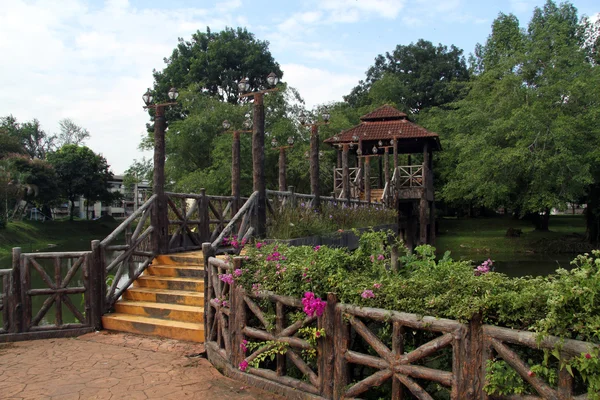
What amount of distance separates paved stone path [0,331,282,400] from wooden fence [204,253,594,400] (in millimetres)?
273

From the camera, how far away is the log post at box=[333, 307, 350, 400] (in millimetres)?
4008

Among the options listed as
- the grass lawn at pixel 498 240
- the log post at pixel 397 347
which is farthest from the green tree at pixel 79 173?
the log post at pixel 397 347

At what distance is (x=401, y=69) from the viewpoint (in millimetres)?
41312

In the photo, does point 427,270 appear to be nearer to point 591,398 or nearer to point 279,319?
point 279,319

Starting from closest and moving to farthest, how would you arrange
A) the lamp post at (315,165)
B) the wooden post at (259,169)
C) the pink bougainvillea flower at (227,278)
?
the pink bougainvillea flower at (227,278), the wooden post at (259,169), the lamp post at (315,165)

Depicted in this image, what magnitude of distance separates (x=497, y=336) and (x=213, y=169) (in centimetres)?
2446

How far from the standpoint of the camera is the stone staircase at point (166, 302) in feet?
21.4

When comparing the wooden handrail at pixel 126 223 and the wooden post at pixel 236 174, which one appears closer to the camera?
the wooden handrail at pixel 126 223

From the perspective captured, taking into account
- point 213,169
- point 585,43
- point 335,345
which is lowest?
point 335,345

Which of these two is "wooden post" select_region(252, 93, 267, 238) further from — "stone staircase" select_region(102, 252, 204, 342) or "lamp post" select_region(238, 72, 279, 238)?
"stone staircase" select_region(102, 252, 204, 342)

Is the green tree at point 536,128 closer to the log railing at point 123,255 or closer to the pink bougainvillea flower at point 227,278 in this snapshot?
the log railing at point 123,255

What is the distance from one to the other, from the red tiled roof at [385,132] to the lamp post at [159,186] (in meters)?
13.8

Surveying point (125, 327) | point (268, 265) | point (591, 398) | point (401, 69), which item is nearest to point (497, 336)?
point (591, 398)

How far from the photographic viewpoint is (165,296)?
721 centimetres
